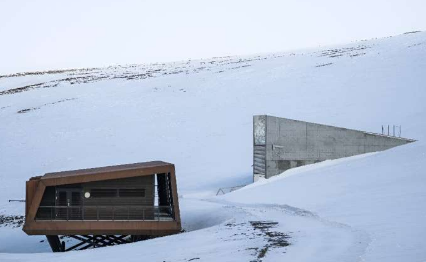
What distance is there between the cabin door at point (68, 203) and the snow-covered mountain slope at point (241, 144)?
392 cm

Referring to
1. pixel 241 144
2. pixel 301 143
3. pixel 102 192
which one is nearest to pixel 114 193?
pixel 102 192

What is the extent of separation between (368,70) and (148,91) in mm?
27619

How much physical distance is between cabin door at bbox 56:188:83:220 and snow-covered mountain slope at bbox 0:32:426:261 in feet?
12.9

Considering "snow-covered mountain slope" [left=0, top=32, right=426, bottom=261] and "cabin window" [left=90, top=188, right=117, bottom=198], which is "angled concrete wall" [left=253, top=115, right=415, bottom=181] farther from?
"cabin window" [left=90, top=188, right=117, bottom=198]

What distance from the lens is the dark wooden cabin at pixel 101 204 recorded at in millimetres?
22281

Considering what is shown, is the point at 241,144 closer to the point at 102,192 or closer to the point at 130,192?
the point at 130,192

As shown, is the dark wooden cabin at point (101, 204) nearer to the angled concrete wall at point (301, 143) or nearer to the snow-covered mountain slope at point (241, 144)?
the snow-covered mountain slope at point (241, 144)

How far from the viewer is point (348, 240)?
1523 centimetres

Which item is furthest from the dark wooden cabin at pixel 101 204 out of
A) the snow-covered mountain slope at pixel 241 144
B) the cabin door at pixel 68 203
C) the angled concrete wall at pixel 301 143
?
the angled concrete wall at pixel 301 143

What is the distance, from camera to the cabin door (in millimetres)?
22703

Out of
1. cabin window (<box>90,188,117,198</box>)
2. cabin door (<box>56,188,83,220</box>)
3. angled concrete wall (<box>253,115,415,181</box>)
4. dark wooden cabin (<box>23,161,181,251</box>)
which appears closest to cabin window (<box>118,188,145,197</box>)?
dark wooden cabin (<box>23,161,181,251</box>)

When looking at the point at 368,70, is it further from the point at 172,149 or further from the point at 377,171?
the point at 377,171

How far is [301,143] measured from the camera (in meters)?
36.1

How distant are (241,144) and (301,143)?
14825mm
